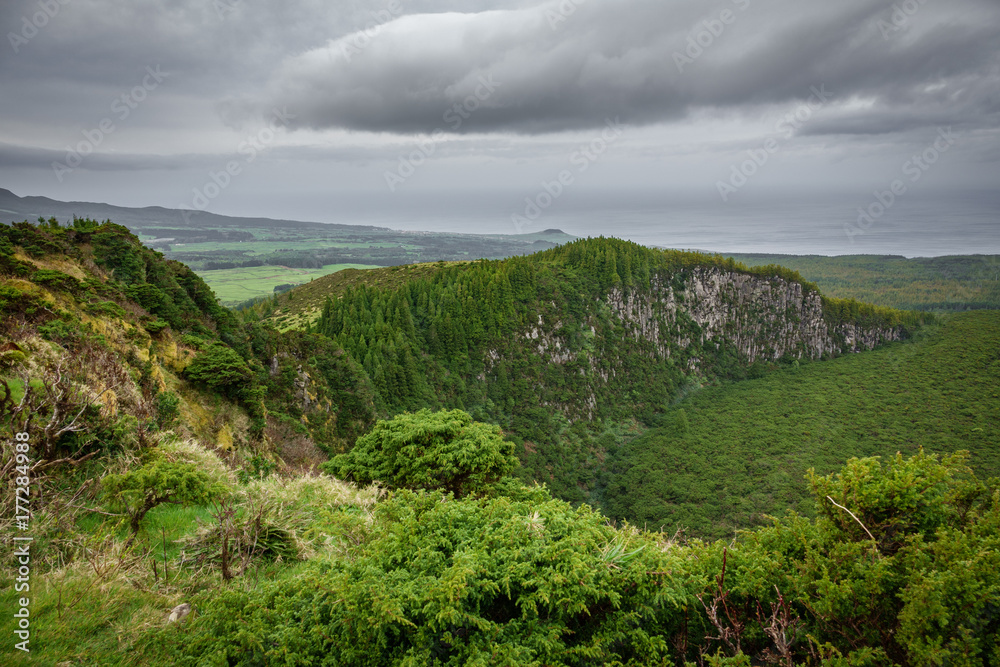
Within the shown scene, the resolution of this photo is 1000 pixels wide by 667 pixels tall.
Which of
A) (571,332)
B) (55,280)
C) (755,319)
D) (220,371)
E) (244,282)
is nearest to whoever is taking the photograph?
(55,280)

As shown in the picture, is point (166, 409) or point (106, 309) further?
point (106, 309)

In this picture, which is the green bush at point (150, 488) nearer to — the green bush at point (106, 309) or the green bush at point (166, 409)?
the green bush at point (166, 409)

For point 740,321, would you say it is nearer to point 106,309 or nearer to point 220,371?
point 220,371

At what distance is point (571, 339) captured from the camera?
366 ft

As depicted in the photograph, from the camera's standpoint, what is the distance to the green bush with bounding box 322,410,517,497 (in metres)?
Result: 15.6

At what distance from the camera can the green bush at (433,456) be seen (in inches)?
616

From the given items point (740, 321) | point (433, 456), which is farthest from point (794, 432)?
point (433, 456)

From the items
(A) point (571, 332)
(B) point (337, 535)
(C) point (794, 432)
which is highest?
(B) point (337, 535)

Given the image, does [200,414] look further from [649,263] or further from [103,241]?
[649,263]

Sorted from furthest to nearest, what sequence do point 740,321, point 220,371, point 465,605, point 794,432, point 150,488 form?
point 740,321, point 794,432, point 220,371, point 150,488, point 465,605

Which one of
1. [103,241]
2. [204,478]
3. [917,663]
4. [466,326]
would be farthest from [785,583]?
[466,326]

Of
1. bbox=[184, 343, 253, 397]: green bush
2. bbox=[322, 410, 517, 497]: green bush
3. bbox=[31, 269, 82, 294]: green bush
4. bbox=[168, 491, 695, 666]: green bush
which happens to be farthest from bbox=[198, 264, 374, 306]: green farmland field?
bbox=[168, 491, 695, 666]: green bush

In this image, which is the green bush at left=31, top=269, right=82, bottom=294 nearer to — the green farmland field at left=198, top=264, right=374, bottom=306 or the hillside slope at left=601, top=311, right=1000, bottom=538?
the hillside slope at left=601, top=311, right=1000, bottom=538

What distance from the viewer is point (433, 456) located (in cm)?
1576
